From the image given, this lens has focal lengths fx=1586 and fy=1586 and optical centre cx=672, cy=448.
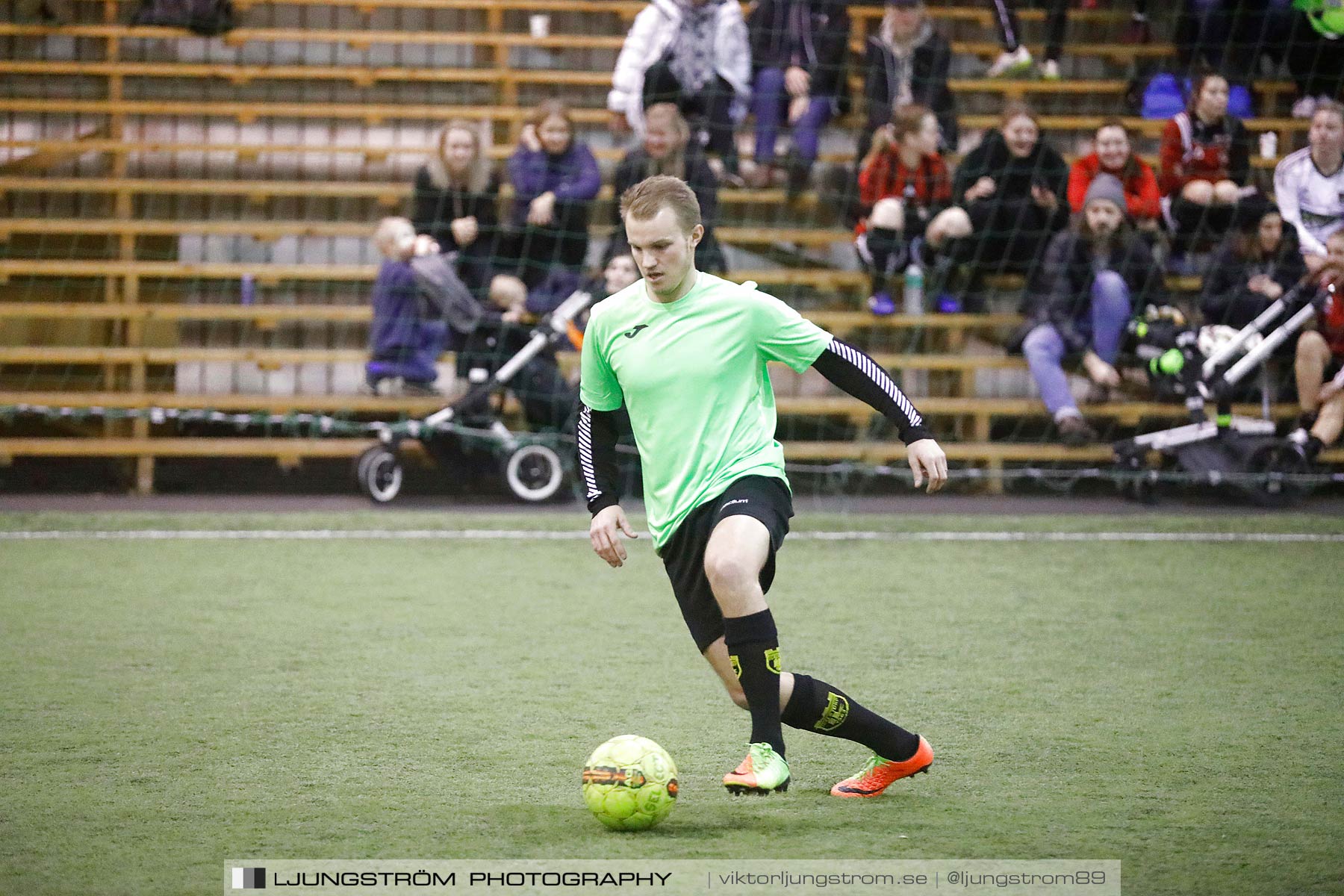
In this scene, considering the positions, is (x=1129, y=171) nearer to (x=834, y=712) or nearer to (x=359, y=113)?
(x=359, y=113)

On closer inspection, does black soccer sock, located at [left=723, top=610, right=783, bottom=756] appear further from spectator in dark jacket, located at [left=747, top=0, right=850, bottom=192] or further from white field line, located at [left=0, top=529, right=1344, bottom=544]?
spectator in dark jacket, located at [left=747, top=0, right=850, bottom=192]

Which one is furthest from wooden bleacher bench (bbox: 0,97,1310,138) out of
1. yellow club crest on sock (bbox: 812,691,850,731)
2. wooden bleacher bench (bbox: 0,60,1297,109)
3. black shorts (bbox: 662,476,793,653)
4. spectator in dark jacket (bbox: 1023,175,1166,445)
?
yellow club crest on sock (bbox: 812,691,850,731)

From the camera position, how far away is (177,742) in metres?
4.49

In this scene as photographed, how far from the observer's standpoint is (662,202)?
12.4 ft

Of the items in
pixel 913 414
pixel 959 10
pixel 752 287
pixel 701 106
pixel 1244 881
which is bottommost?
pixel 1244 881

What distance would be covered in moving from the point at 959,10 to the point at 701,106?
8.57 ft

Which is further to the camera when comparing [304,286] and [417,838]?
[304,286]

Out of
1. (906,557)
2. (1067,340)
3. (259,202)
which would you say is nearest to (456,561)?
(906,557)

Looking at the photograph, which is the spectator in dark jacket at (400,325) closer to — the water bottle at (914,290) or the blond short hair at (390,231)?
the blond short hair at (390,231)

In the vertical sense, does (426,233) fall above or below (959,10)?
below

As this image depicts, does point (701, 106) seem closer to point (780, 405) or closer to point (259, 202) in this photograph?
point (780, 405)

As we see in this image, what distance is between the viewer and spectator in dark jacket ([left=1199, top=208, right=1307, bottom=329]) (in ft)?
32.6

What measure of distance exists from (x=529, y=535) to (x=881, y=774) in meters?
4.99

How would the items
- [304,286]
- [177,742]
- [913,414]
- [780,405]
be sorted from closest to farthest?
[913,414], [177,742], [780,405], [304,286]
